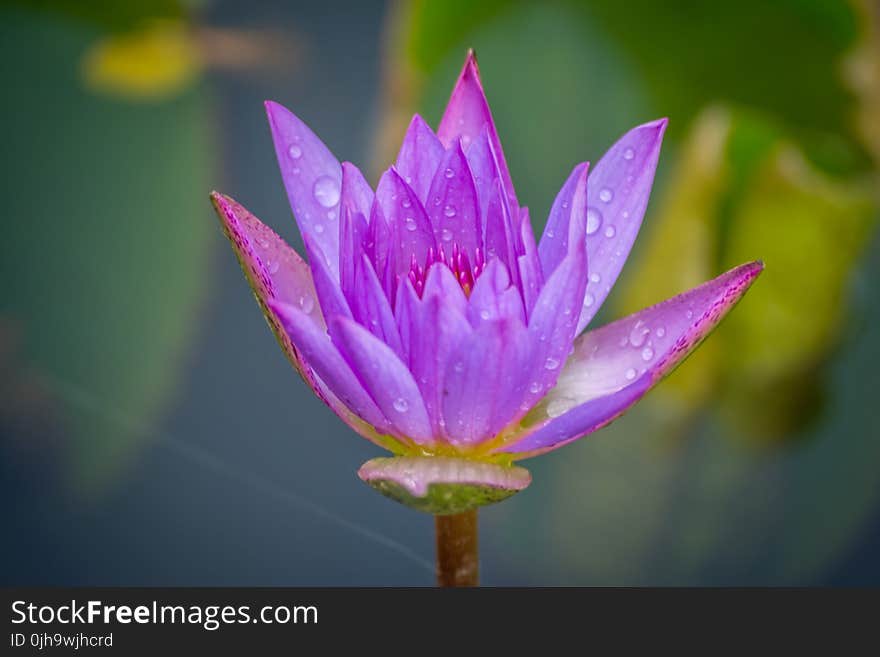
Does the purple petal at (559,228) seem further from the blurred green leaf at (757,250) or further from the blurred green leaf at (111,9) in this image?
the blurred green leaf at (111,9)

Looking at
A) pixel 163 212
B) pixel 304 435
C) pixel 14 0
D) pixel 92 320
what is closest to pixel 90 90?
pixel 14 0

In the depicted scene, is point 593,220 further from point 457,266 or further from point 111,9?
point 111,9

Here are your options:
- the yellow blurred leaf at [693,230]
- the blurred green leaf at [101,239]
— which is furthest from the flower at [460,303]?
the blurred green leaf at [101,239]

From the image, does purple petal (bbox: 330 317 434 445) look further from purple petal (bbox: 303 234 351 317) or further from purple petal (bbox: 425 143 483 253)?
purple petal (bbox: 425 143 483 253)

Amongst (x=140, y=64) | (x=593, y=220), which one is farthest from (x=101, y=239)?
(x=593, y=220)

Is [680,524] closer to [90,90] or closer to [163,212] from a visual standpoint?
[163,212]

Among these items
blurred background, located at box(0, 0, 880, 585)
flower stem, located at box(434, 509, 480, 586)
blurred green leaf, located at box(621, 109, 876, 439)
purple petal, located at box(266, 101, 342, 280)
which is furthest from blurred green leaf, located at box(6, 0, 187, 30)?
flower stem, located at box(434, 509, 480, 586)
